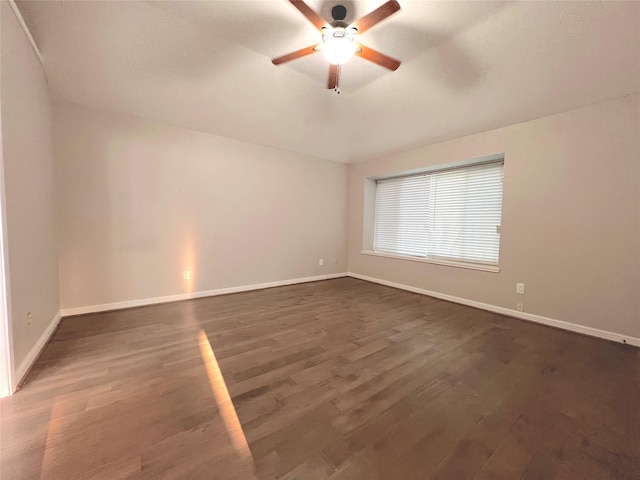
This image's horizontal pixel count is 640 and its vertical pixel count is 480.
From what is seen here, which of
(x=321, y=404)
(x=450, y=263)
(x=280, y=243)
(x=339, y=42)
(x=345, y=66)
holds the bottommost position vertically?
(x=321, y=404)

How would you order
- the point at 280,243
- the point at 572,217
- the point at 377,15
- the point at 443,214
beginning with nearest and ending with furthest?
1. the point at 377,15
2. the point at 572,217
3. the point at 443,214
4. the point at 280,243

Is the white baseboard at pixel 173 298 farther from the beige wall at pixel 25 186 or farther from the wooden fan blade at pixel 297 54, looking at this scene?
the wooden fan blade at pixel 297 54

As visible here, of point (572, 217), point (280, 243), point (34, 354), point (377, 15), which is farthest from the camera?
point (280, 243)

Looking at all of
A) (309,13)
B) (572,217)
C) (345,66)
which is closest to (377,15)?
(309,13)

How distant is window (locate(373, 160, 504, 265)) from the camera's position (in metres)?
3.48

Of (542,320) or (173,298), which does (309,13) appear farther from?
(542,320)

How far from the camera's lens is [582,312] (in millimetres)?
2592

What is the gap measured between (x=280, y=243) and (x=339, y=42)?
10.6 ft

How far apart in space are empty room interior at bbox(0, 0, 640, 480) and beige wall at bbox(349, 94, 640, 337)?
0.02 m

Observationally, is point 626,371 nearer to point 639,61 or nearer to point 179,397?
point 639,61

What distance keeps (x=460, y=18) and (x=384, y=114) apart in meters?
1.39

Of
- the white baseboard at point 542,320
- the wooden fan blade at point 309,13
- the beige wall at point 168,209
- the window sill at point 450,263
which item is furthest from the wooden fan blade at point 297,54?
the white baseboard at point 542,320

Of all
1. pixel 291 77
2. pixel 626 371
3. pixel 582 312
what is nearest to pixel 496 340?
pixel 626 371

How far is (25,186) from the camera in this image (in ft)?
5.94
